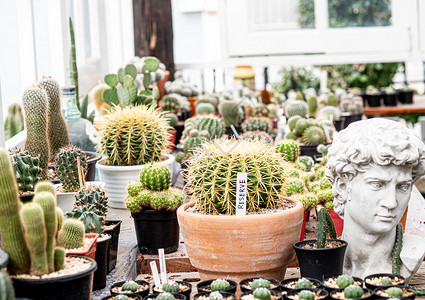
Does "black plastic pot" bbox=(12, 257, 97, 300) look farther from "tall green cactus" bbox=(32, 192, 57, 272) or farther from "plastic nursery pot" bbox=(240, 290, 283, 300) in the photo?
"plastic nursery pot" bbox=(240, 290, 283, 300)

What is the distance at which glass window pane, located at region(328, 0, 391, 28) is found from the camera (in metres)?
6.89

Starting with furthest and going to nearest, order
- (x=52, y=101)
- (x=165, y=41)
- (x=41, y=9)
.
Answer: (x=165, y=41), (x=41, y=9), (x=52, y=101)

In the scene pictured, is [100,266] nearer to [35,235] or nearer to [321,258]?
[35,235]

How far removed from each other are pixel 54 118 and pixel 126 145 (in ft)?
1.23

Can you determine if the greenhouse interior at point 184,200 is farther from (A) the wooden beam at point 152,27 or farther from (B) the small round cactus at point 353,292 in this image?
(A) the wooden beam at point 152,27

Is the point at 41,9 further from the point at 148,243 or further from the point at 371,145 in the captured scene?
the point at 371,145

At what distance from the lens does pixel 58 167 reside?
2547 millimetres

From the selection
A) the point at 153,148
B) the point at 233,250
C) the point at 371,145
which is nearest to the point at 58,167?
the point at 153,148

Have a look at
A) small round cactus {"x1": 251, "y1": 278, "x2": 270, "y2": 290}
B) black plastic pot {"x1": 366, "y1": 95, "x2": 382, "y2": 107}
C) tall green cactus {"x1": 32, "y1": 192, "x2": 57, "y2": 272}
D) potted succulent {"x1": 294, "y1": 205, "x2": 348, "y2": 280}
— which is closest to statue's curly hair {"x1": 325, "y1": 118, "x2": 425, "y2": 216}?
potted succulent {"x1": 294, "y1": 205, "x2": 348, "y2": 280}

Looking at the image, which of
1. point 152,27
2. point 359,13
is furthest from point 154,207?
point 359,13

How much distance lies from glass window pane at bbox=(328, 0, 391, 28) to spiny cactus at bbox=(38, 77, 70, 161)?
466cm

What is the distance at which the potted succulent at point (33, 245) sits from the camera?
5.01 ft

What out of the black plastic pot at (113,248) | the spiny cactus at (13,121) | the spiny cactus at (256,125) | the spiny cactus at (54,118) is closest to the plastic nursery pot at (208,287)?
the black plastic pot at (113,248)

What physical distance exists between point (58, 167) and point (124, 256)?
0.46m
